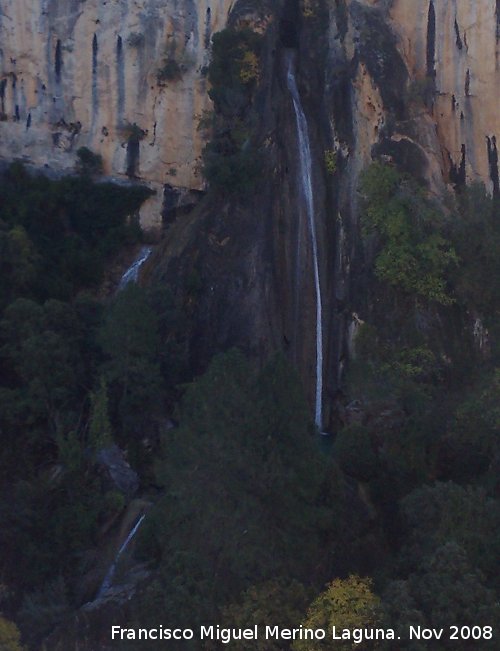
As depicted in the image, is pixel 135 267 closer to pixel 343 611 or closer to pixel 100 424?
pixel 100 424

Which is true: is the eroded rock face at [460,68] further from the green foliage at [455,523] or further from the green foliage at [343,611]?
the green foliage at [343,611]

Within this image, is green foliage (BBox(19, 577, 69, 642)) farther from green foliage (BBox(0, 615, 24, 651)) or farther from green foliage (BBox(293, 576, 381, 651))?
green foliage (BBox(293, 576, 381, 651))

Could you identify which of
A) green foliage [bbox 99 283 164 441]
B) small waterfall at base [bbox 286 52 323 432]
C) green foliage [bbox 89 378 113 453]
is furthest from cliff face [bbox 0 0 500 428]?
green foliage [bbox 89 378 113 453]

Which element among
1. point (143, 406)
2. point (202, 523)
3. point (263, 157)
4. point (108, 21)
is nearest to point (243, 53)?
point (263, 157)

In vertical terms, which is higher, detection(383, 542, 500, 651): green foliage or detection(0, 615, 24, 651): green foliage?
detection(383, 542, 500, 651): green foliage

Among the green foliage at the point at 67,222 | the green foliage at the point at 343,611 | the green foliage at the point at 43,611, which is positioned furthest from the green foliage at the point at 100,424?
the green foliage at the point at 343,611

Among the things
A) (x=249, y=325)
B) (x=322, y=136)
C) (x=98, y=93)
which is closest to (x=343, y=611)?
(x=249, y=325)
